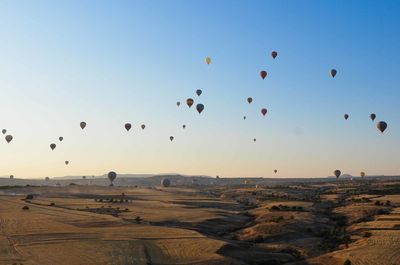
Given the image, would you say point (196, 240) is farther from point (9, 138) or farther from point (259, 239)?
point (9, 138)

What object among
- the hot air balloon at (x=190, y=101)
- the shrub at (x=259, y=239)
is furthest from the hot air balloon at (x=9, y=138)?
the shrub at (x=259, y=239)

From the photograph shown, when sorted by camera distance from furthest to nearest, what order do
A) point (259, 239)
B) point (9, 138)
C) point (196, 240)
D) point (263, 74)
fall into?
point (9, 138) < point (263, 74) < point (259, 239) < point (196, 240)

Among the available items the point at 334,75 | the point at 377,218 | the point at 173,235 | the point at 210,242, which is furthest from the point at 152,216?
the point at 334,75

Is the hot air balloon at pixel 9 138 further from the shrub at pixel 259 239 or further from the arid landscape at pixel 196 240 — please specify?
the shrub at pixel 259 239

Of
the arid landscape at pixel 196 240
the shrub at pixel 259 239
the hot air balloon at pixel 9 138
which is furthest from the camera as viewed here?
the hot air balloon at pixel 9 138

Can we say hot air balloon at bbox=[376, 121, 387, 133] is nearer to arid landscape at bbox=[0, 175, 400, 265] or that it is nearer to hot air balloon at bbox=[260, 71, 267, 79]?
hot air balloon at bbox=[260, 71, 267, 79]

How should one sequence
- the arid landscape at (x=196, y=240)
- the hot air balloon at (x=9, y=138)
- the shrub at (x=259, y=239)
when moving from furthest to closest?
the hot air balloon at (x=9, y=138) < the shrub at (x=259, y=239) < the arid landscape at (x=196, y=240)

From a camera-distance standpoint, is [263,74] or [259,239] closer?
[259,239]

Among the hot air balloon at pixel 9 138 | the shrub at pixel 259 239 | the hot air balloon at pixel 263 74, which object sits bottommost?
the shrub at pixel 259 239

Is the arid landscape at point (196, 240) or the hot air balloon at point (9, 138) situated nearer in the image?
the arid landscape at point (196, 240)

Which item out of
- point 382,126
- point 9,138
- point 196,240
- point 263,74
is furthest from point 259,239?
point 9,138

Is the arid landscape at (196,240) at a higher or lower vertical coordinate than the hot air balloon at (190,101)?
lower

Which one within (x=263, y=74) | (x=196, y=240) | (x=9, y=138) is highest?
(x=263, y=74)
